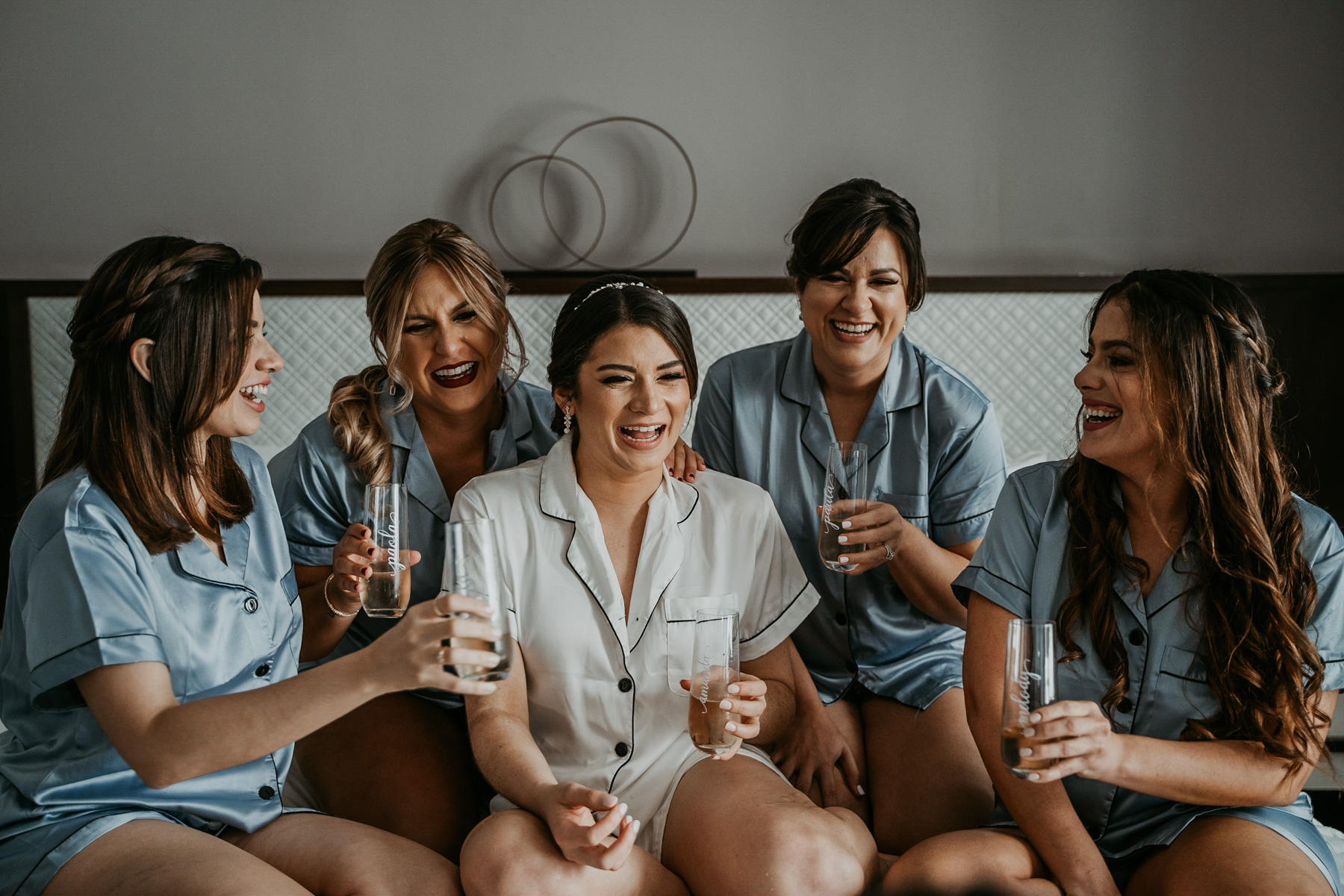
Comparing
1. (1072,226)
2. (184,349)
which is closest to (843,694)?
(184,349)

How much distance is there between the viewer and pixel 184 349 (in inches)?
66.9

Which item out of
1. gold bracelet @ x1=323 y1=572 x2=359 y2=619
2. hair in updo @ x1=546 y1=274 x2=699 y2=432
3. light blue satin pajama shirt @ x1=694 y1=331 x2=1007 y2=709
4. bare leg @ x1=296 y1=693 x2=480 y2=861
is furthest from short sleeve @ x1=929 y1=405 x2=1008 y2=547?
gold bracelet @ x1=323 y1=572 x2=359 y2=619

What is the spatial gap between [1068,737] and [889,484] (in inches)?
40.9

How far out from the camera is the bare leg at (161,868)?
1.49 metres

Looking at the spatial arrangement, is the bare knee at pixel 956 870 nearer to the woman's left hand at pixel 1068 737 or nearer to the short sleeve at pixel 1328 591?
the woman's left hand at pixel 1068 737

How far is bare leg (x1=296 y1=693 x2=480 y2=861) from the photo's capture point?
2.10 metres

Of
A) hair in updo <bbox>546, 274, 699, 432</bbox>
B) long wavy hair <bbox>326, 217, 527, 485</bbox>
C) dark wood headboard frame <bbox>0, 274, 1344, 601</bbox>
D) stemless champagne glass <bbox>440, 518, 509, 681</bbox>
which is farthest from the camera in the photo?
dark wood headboard frame <bbox>0, 274, 1344, 601</bbox>

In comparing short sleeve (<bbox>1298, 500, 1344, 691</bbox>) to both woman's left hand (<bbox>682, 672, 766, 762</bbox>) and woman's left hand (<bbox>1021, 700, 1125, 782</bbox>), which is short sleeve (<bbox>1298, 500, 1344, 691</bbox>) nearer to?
woman's left hand (<bbox>1021, 700, 1125, 782</bbox>)

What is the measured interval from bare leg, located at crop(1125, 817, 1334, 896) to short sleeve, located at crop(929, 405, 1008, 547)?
2.82 feet

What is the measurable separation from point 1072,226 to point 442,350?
2.74m

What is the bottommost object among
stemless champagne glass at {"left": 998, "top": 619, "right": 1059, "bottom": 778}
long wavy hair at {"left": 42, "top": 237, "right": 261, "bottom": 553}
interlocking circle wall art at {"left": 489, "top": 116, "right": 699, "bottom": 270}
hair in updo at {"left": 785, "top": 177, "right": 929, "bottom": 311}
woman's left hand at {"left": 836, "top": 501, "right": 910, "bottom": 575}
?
stemless champagne glass at {"left": 998, "top": 619, "right": 1059, "bottom": 778}

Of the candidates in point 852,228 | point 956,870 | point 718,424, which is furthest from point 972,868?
point 852,228

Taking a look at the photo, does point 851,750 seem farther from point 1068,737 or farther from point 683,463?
point 1068,737

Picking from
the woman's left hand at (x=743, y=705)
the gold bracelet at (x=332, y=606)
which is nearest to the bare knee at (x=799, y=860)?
the woman's left hand at (x=743, y=705)
